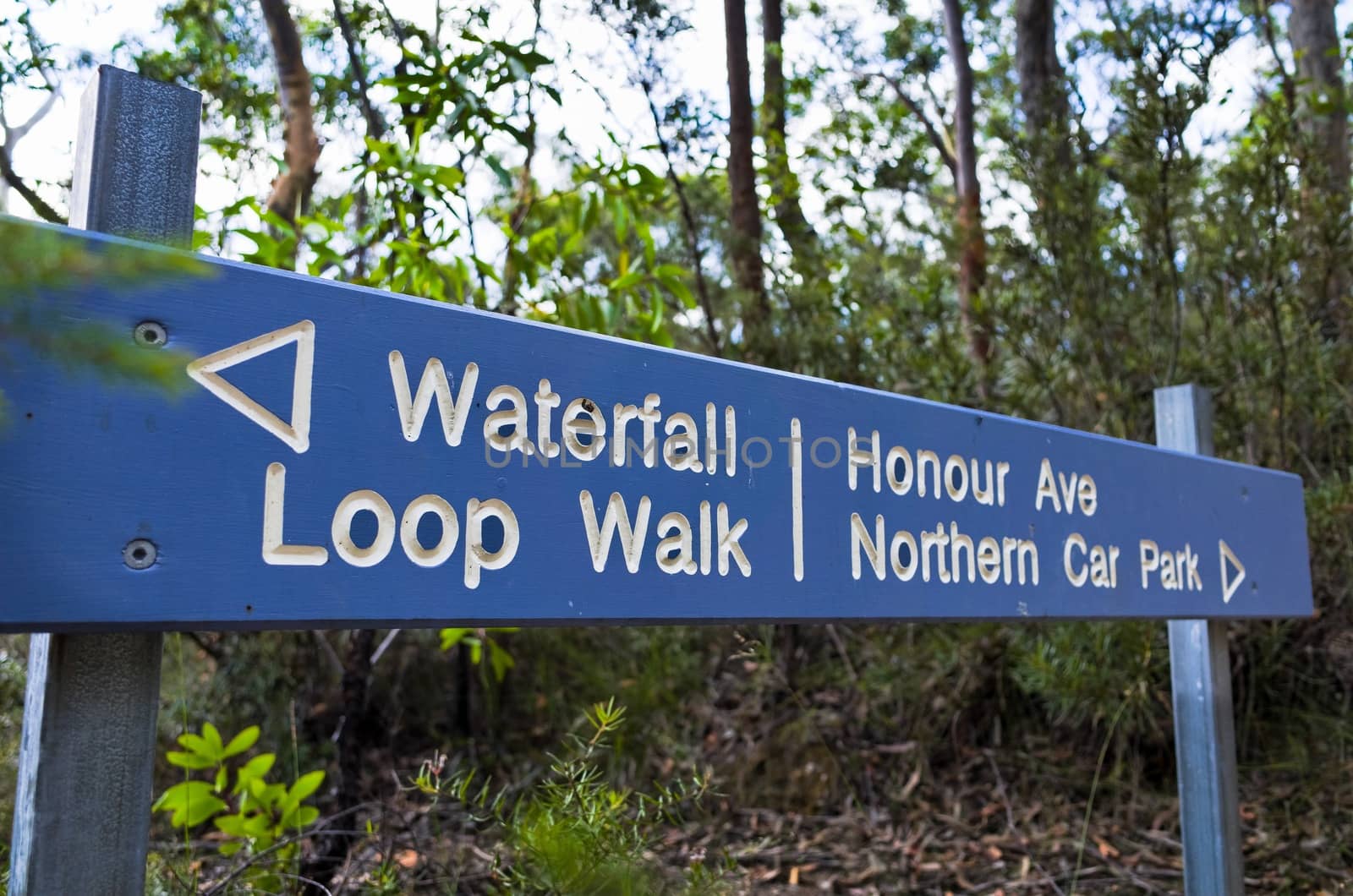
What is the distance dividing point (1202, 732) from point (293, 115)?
10.4ft

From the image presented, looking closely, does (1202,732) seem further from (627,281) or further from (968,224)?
(968,224)

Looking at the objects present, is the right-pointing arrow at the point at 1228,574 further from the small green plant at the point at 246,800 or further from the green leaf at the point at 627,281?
the small green plant at the point at 246,800

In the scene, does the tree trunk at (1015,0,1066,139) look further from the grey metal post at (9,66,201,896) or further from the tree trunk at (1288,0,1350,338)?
the grey metal post at (9,66,201,896)

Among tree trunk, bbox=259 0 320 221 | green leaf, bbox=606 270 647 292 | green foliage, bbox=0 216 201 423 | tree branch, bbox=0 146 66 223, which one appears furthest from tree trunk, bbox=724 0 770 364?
green foliage, bbox=0 216 201 423

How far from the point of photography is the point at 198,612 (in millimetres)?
916

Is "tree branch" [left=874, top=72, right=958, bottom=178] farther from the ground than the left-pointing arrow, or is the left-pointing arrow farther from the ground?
"tree branch" [left=874, top=72, right=958, bottom=178]

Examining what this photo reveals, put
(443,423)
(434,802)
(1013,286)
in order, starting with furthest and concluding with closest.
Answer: (1013,286) < (434,802) < (443,423)

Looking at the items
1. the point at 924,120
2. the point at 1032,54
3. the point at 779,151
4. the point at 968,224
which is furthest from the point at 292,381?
the point at 924,120

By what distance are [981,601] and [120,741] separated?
1.13 metres

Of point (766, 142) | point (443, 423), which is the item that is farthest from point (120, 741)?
point (766, 142)

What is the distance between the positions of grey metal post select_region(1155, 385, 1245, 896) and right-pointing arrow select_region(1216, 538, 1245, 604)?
8 centimetres

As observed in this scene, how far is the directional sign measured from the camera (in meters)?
0.89

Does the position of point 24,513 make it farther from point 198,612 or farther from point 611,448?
point 611,448

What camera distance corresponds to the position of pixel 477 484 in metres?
1.10
